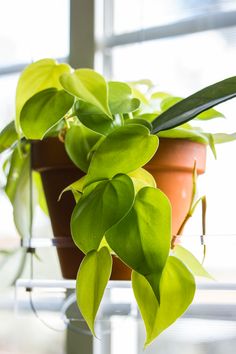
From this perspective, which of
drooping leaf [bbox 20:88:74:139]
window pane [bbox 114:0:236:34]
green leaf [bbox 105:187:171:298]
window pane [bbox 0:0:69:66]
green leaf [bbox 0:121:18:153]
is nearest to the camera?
green leaf [bbox 105:187:171:298]

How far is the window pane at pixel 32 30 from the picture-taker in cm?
110

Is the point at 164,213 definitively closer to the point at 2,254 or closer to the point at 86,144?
the point at 86,144

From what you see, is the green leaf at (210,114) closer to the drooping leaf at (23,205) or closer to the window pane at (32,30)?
the drooping leaf at (23,205)

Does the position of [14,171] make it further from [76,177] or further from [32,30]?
[32,30]

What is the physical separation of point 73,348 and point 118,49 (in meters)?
0.51

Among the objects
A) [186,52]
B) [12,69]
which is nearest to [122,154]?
[186,52]

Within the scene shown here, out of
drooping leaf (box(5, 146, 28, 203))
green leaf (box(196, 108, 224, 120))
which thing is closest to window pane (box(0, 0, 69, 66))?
drooping leaf (box(5, 146, 28, 203))

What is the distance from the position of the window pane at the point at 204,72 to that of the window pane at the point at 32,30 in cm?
15

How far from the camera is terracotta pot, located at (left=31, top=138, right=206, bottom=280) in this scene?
73 cm

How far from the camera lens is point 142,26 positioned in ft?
3.24

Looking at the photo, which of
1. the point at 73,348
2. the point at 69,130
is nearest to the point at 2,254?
the point at 73,348

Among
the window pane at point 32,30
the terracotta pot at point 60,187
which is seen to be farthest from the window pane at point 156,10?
the terracotta pot at point 60,187

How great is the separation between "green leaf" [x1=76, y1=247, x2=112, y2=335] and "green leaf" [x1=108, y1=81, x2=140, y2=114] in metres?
0.18

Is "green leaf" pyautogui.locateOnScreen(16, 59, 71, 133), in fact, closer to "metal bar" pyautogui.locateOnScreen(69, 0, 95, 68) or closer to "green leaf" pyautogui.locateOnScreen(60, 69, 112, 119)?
"green leaf" pyautogui.locateOnScreen(60, 69, 112, 119)
